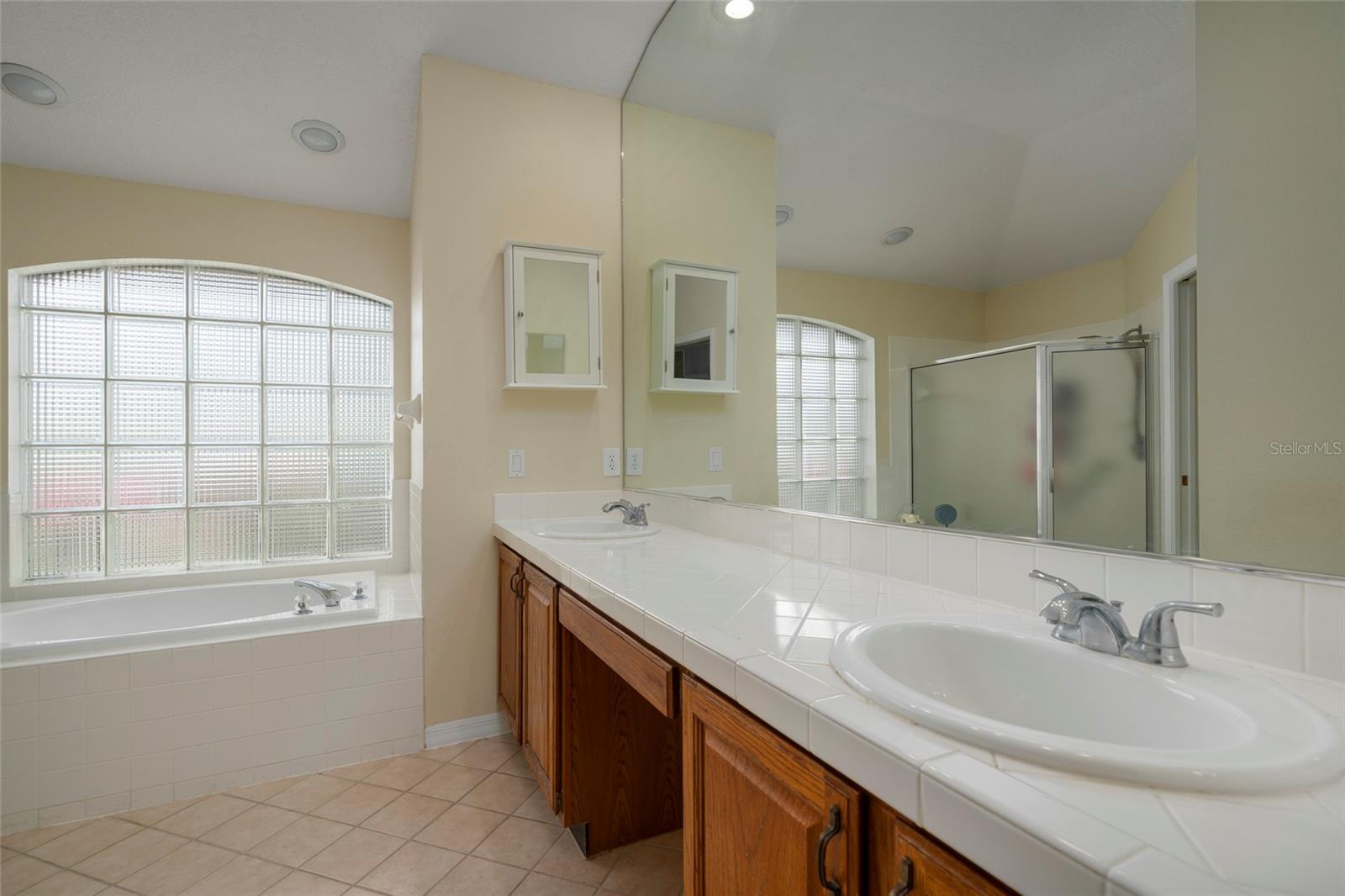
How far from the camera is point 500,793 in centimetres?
203

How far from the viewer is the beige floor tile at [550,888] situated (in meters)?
1.56

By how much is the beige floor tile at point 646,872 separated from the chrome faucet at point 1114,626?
50.0 inches

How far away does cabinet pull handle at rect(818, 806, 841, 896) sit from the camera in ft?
2.19

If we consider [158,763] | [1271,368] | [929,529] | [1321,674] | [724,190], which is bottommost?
[158,763]

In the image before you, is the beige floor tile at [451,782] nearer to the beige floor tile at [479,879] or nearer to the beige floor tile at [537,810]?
the beige floor tile at [537,810]

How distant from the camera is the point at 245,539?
→ 3.20 m

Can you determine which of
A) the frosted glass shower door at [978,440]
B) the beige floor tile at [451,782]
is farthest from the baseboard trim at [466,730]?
the frosted glass shower door at [978,440]

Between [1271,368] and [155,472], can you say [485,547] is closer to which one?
[155,472]

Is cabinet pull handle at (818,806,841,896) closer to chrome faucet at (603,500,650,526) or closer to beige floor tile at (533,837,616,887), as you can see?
beige floor tile at (533,837,616,887)

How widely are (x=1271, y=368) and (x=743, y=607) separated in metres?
0.80

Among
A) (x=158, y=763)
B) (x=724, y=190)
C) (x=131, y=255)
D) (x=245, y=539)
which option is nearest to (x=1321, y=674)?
(x=724, y=190)

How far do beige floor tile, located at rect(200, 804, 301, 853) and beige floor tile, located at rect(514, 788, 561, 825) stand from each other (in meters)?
0.71

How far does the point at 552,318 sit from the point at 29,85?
2.06 m

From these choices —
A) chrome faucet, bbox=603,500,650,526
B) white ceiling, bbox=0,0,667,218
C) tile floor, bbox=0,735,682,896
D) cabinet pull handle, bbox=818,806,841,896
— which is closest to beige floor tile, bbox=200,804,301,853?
tile floor, bbox=0,735,682,896
